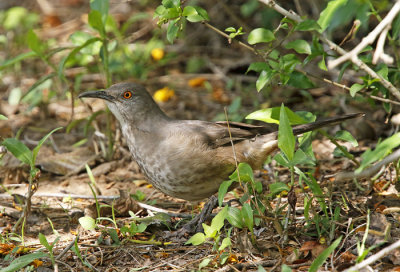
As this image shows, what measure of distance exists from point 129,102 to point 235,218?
1.77m

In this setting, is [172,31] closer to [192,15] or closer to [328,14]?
[192,15]

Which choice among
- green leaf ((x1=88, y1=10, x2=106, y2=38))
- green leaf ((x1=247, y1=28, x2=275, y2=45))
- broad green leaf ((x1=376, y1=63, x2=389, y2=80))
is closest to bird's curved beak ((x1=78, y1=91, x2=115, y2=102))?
green leaf ((x1=88, y1=10, x2=106, y2=38))

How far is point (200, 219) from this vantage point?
3771 mm

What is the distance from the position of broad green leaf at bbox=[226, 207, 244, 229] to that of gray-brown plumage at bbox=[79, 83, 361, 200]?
0.77 metres

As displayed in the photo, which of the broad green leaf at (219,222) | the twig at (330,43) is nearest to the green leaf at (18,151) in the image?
the broad green leaf at (219,222)

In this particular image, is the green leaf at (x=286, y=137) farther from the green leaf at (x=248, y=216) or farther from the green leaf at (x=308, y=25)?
the green leaf at (x=308, y=25)

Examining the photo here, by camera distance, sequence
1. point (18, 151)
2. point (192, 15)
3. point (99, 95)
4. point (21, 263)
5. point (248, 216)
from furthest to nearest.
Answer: point (99, 95) → point (18, 151) → point (192, 15) → point (248, 216) → point (21, 263)

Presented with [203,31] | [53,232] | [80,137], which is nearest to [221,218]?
[53,232]

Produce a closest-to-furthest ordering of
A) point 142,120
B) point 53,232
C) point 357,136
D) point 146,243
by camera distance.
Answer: point 146,243 → point 53,232 → point 142,120 → point 357,136

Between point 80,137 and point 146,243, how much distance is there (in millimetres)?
2538

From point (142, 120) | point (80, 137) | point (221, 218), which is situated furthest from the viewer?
point (80, 137)

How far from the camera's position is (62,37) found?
8.08 metres

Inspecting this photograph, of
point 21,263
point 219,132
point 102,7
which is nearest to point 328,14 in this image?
point 219,132

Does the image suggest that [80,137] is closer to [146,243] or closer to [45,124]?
[45,124]
